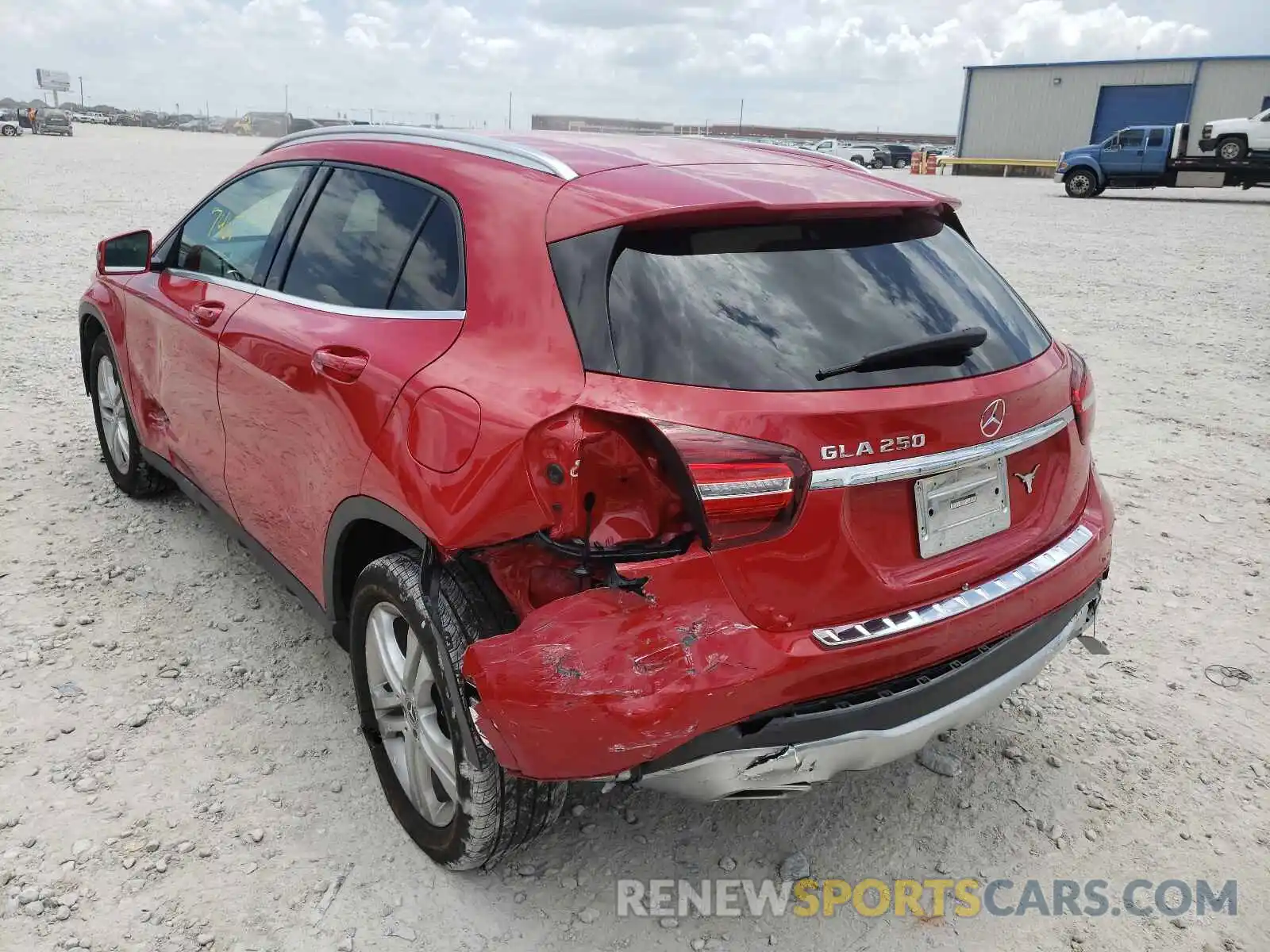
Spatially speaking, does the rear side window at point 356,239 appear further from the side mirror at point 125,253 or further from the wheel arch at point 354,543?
the side mirror at point 125,253

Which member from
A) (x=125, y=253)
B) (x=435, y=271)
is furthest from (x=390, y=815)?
(x=125, y=253)

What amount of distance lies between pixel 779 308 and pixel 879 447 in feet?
1.24

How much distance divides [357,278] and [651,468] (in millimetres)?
1265

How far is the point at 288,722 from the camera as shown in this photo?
10.1 feet

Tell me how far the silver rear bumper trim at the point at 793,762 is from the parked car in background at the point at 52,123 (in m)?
60.8

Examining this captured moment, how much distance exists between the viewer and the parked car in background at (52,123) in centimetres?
5056

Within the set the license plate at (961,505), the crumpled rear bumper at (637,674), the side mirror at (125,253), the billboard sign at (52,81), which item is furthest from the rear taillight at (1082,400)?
the billboard sign at (52,81)

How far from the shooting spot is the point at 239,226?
3.55 m

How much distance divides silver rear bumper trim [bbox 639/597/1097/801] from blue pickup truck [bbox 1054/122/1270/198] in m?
29.0

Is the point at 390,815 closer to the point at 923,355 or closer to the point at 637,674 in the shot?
the point at 637,674

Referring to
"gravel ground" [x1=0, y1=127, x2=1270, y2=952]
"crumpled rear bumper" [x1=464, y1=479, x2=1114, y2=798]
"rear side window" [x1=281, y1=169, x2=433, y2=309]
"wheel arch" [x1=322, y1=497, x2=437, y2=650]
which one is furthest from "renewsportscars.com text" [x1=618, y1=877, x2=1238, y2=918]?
"rear side window" [x1=281, y1=169, x2=433, y2=309]

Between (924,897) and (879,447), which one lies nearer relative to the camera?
(879,447)

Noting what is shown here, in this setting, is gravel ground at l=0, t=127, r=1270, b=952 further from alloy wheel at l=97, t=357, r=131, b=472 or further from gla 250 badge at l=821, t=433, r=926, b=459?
gla 250 badge at l=821, t=433, r=926, b=459

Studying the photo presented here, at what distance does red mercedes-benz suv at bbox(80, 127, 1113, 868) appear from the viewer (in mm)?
1908
